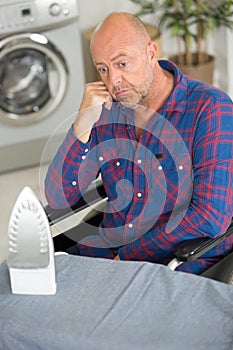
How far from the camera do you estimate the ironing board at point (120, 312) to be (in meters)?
1.61

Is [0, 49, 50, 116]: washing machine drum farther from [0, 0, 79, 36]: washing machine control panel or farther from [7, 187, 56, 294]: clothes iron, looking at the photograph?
[7, 187, 56, 294]: clothes iron

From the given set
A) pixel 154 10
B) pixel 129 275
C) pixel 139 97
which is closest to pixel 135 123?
pixel 139 97

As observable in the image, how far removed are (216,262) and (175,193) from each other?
23 cm

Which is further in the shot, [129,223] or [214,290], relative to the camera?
[129,223]

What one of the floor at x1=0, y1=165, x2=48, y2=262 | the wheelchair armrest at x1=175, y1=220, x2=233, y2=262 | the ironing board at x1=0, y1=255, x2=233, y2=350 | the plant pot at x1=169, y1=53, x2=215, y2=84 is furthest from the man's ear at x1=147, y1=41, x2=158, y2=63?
the plant pot at x1=169, y1=53, x2=215, y2=84

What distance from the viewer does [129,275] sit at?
184 cm

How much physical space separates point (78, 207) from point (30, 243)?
677mm

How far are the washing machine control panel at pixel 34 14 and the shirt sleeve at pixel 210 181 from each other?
1.86m

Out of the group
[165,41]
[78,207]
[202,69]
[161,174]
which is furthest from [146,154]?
[165,41]

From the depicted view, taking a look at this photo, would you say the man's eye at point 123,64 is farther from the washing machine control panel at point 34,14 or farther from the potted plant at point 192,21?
the potted plant at point 192,21

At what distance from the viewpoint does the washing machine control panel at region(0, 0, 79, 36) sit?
12.3 ft

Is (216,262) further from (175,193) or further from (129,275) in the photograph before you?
(129,275)

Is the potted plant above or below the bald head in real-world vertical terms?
below

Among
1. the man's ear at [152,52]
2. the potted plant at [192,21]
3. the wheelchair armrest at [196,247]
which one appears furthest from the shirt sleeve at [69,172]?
the potted plant at [192,21]
